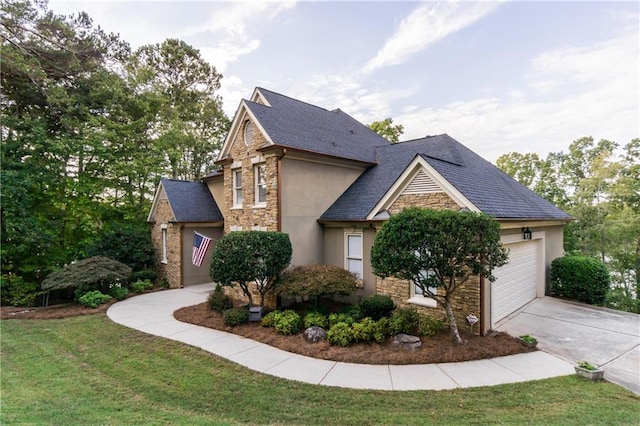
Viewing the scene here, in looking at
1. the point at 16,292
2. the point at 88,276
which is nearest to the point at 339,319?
the point at 88,276

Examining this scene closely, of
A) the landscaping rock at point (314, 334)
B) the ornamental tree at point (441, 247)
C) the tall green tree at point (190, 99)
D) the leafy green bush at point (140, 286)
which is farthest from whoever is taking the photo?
the tall green tree at point (190, 99)

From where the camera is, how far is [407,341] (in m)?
7.42

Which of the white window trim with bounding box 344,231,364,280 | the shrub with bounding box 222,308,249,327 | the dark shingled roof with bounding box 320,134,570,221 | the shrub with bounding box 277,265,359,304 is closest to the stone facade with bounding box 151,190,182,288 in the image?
the shrub with bounding box 222,308,249,327

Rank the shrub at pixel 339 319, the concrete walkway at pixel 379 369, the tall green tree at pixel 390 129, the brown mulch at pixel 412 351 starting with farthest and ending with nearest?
1. the tall green tree at pixel 390 129
2. the shrub at pixel 339 319
3. the brown mulch at pixel 412 351
4. the concrete walkway at pixel 379 369

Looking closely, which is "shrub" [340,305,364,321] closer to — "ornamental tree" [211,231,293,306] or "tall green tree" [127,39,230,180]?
"ornamental tree" [211,231,293,306]

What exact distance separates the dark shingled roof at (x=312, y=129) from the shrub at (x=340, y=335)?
21.4 feet

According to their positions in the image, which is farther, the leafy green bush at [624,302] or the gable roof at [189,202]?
the leafy green bush at [624,302]

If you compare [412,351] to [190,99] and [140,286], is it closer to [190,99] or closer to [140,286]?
[140,286]

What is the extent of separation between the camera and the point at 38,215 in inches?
581

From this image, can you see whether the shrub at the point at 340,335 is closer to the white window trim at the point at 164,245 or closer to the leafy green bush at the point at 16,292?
the white window trim at the point at 164,245

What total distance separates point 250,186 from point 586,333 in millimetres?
12127

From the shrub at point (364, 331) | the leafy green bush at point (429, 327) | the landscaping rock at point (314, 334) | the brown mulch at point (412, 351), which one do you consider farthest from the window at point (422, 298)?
the landscaping rock at point (314, 334)

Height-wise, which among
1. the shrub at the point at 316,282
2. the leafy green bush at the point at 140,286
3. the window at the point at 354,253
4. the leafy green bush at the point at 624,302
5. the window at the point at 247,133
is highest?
the window at the point at 247,133

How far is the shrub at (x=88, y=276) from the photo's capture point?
39.3ft
